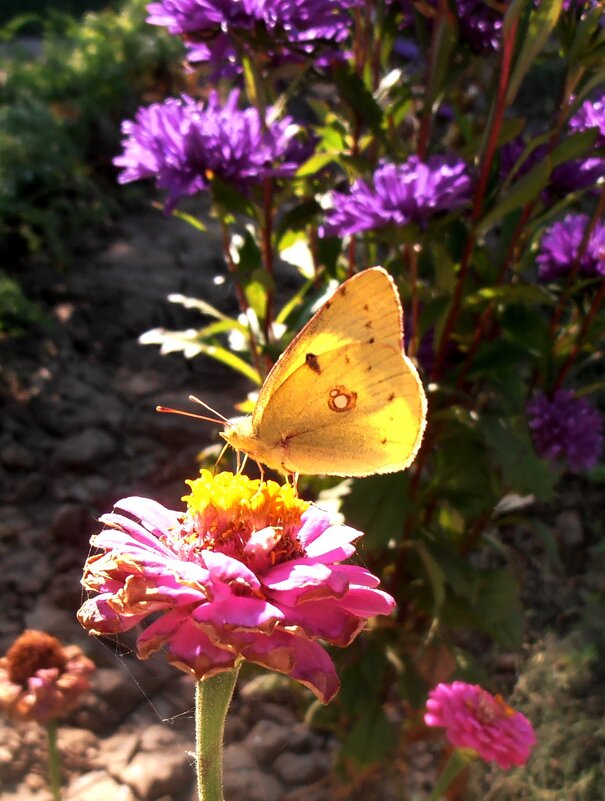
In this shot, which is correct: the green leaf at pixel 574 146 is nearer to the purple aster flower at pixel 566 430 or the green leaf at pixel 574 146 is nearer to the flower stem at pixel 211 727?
the purple aster flower at pixel 566 430

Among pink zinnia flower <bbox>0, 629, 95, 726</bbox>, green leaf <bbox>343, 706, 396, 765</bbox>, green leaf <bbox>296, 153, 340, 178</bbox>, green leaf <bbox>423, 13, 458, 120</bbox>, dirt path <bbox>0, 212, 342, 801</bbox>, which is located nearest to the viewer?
pink zinnia flower <bbox>0, 629, 95, 726</bbox>

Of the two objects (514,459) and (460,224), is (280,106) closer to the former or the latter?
(460,224)

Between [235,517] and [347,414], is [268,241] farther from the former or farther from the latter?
A: [235,517]

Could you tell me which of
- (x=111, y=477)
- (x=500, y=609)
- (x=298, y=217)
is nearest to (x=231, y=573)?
(x=298, y=217)

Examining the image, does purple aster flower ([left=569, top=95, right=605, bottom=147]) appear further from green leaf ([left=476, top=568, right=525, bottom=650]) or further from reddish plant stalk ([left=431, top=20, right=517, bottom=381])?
green leaf ([left=476, top=568, right=525, bottom=650])

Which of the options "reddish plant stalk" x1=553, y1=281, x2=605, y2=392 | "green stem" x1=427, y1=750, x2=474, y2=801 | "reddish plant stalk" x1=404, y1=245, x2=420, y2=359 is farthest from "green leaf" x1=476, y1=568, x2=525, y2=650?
"green stem" x1=427, y1=750, x2=474, y2=801

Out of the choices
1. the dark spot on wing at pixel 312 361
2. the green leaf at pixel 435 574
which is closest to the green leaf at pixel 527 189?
the dark spot on wing at pixel 312 361

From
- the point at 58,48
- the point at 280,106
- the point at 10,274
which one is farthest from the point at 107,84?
the point at 280,106

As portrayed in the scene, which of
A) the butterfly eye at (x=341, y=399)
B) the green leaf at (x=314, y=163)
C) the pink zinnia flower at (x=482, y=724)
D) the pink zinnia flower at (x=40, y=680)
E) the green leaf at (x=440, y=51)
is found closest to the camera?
the pink zinnia flower at (x=482, y=724)
